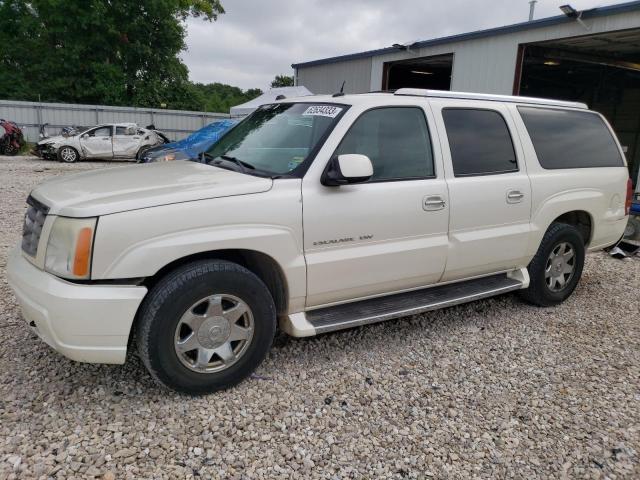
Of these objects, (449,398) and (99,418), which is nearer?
(99,418)

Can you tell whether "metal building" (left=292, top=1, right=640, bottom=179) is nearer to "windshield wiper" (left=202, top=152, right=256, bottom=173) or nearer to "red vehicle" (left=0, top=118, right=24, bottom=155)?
"windshield wiper" (left=202, top=152, right=256, bottom=173)

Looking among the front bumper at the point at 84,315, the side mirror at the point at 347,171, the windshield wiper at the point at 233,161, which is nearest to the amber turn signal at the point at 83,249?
the front bumper at the point at 84,315

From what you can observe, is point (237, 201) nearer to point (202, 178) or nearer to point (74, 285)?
point (202, 178)

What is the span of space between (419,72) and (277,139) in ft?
56.4

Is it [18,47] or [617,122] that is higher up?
[18,47]

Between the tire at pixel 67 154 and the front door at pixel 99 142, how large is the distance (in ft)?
1.47

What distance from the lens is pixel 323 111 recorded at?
3.66 m

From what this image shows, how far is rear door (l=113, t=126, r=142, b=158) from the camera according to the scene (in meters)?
19.3

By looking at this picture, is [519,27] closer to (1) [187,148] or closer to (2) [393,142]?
(1) [187,148]

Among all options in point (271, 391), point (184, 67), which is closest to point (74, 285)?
point (271, 391)

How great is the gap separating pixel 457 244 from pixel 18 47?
126 feet

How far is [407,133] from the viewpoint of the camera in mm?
3787

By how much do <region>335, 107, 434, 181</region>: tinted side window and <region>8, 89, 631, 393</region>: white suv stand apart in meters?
0.01

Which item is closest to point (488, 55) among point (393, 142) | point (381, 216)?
point (393, 142)
